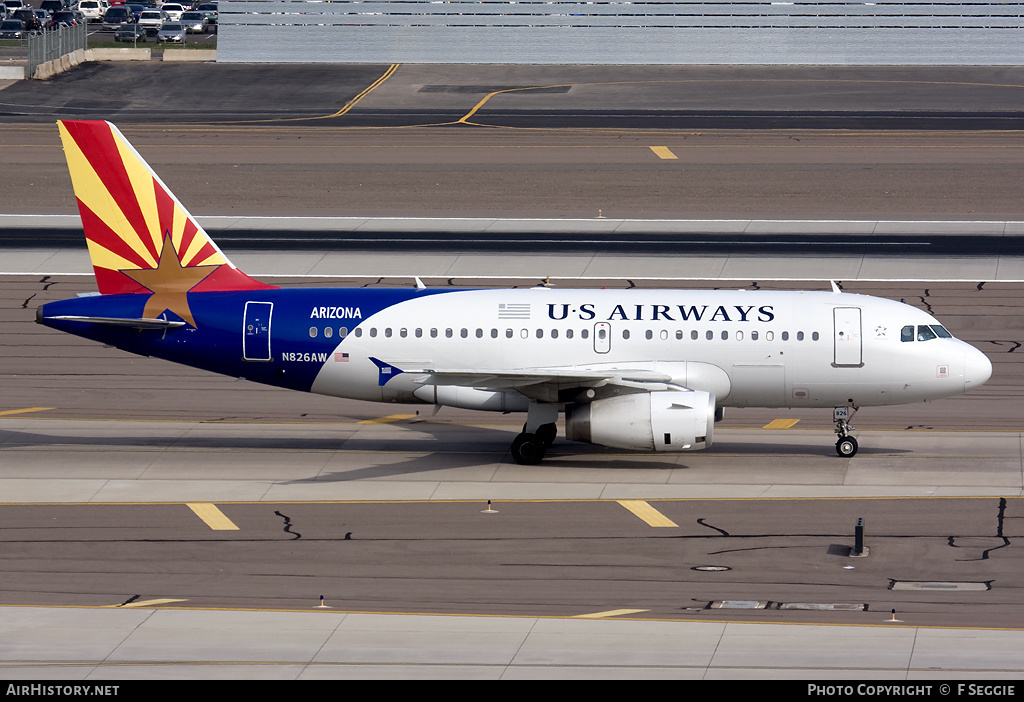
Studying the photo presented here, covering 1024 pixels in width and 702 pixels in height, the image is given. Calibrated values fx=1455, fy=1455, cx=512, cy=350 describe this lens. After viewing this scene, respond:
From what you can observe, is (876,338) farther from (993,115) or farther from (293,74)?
(293,74)

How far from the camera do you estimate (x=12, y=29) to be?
119562 mm

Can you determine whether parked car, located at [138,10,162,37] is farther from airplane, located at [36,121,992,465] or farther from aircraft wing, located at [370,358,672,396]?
aircraft wing, located at [370,358,672,396]

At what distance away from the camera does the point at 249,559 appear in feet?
90.3

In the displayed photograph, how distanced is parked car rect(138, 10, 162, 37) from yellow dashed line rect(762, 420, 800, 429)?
92853 millimetres

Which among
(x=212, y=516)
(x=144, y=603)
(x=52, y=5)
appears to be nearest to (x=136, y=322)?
(x=212, y=516)

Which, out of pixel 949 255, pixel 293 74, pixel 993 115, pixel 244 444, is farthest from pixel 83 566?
pixel 293 74

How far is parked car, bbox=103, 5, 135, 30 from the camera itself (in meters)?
126

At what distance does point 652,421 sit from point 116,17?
107 metres

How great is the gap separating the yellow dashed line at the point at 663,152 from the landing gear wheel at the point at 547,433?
138ft

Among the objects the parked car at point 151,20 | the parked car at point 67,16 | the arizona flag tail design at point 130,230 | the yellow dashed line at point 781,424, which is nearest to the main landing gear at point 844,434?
the yellow dashed line at point 781,424

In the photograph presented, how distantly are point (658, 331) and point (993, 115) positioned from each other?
5867 centimetres

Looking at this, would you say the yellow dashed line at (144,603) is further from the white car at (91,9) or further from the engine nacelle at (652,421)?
the white car at (91,9)

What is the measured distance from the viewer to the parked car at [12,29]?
4685 inches

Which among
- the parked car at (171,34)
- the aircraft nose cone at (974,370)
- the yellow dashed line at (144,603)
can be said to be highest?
the parked car at (171,34)
